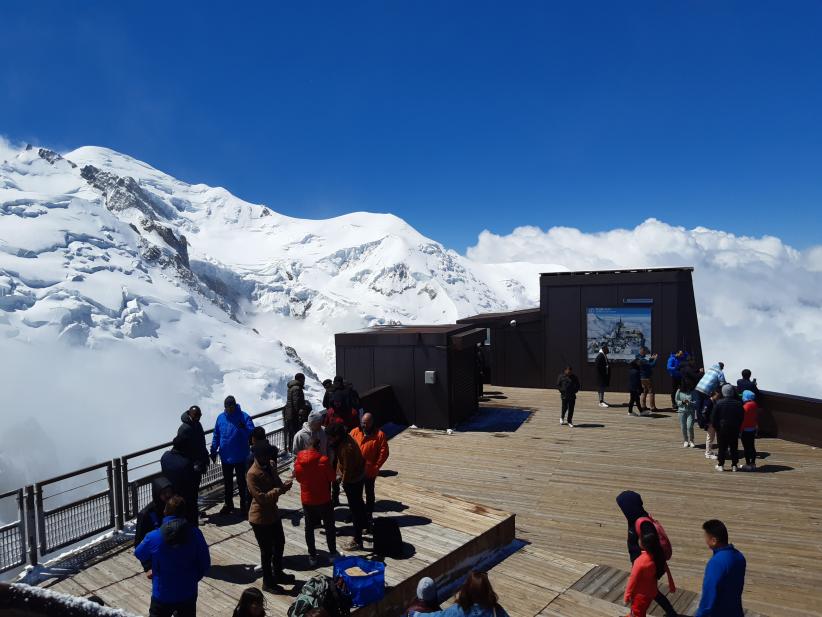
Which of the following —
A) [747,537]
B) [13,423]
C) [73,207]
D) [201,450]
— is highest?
[73,207]

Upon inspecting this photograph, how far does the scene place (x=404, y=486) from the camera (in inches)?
399

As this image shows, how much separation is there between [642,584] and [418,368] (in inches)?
389

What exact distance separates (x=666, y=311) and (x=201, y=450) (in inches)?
606

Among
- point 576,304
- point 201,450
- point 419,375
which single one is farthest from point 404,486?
point 576,304

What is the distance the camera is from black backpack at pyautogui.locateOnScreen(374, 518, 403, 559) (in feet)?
24.3

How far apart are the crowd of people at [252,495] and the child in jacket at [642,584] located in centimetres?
346

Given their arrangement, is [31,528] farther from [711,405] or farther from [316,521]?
[711,405]

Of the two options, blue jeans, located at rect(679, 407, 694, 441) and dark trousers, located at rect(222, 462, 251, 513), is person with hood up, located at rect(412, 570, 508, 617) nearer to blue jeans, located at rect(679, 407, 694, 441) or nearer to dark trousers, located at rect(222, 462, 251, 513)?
dark trousers, located at rect(222, 462, 251, 513)

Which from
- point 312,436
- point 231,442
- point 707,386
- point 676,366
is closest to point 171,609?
point 312,436

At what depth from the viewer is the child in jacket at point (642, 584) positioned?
18.4ft

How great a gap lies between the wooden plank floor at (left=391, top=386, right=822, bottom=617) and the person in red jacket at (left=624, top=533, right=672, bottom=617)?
5.01 ft

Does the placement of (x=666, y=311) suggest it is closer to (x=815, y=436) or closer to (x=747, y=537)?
(x=815, y=436)

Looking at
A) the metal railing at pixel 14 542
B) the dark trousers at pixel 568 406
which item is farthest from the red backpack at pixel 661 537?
the dark trousers at pixel 568 406

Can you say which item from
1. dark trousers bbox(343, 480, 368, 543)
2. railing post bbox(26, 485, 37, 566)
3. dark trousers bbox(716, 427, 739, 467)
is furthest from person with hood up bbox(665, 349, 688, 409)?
railing post bbox(26, 485, 37, 566)
